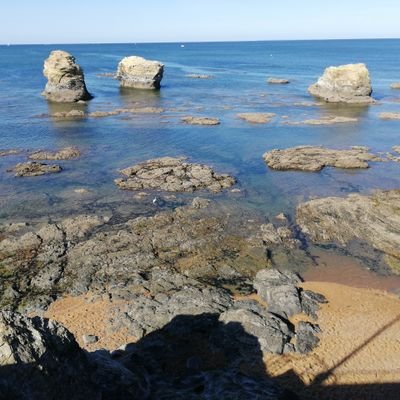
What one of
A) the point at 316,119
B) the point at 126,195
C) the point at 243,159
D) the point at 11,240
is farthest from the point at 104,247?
the point at 316,119

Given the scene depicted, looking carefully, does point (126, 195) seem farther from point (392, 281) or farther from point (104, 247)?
point (392, 281)

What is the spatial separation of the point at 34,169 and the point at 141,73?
217 feet

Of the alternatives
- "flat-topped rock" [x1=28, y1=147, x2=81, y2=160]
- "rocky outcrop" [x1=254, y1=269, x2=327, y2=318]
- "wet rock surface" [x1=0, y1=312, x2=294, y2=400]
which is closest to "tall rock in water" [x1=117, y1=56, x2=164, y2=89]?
"flat-topped rock" [x1=28, y1=147, x2=81, y2=160]

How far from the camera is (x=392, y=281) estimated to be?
26.4 meters

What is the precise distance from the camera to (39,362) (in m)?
11.2

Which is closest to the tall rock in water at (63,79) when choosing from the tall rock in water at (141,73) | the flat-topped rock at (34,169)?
the tall rock in water at (141,73)

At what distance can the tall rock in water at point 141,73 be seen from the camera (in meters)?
104

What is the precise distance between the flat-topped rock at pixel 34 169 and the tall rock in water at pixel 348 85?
209 ft

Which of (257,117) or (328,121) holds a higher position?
(257,117)

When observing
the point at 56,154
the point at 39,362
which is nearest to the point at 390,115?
the point at 56,154

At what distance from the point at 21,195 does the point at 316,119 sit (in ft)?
167

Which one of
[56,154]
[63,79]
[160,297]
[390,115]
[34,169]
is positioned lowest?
[160,297]

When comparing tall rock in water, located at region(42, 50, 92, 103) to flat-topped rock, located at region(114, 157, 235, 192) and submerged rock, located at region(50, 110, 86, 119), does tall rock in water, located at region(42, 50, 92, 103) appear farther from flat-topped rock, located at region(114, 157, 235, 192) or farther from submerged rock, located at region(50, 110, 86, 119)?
flat-topped rock, located at region(114, 157, 235, 192)

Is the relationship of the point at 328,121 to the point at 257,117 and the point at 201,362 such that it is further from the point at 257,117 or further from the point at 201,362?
the point at 201,362
